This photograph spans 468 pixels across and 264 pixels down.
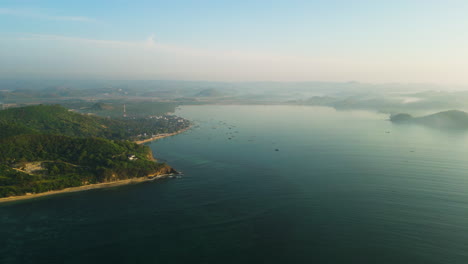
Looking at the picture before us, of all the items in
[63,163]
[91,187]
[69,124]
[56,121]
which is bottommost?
[91,187]

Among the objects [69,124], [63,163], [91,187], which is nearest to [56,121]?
[69,124]

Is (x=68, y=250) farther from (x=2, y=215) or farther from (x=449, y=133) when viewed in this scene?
(x=449, y=133)

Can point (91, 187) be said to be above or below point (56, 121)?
below

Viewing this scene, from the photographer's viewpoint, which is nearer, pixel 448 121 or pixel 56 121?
pixel 56 121

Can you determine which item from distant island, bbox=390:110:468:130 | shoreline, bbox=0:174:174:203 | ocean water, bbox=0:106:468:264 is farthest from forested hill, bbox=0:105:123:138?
distant island, bbox=390:110:468:130

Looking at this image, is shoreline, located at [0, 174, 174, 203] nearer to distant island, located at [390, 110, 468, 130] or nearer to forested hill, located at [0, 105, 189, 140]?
forested hill, located at [0, 105, 189, 140]

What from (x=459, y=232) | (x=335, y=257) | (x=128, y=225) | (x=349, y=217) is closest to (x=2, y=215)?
(x=128, y=225)

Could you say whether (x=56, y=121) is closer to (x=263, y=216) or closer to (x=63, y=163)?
(x=63, y=163)

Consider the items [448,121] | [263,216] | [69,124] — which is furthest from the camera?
[448,121]
